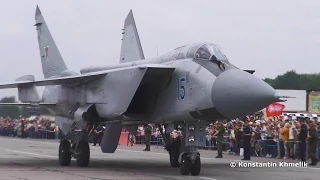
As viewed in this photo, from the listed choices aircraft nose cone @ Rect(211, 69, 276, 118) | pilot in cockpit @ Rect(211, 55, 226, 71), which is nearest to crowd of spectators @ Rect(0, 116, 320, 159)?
pilot in cockpit @ Rect(211, 55, 226, 71)

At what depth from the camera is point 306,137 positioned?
20.7 m

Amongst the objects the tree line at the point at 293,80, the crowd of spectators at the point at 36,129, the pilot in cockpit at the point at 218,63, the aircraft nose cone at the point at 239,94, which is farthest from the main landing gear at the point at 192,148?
the tree line at the point at 293,80

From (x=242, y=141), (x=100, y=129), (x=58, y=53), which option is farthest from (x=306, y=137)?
(x=100, y=129)

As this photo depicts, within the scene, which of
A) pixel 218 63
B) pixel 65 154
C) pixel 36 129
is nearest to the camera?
pixel 218 63

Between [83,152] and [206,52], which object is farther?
[83,152]

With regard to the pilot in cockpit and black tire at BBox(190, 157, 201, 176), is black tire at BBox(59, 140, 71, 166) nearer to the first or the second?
black tire at BBox(190, 157, 201, 176)

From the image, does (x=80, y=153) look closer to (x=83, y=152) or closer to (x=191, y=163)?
(x=83, y=152)

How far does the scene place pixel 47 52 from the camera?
21172 mm

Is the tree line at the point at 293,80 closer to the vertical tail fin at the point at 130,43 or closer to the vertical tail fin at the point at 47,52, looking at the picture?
the vertical tail fin at the point at 130,43

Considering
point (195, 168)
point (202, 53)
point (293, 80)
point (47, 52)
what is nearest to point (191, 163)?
point (195, 168)

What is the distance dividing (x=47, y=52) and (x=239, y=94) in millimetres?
10231

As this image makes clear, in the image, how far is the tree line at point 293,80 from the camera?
7346cm

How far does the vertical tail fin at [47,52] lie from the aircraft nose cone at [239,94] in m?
8.78

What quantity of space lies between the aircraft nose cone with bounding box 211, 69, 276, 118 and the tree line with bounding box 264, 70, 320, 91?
Answer: 2411 inches
